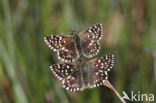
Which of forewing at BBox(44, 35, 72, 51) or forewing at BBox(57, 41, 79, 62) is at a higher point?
forewing at BBox(44, 35, 72, 51)

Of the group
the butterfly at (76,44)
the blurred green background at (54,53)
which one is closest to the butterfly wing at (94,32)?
the butterfly at (76,44)

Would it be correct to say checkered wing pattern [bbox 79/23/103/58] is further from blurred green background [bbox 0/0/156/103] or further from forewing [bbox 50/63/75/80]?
blurred green background [bbox 0/0/156/103]

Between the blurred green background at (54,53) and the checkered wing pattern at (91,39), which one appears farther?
the blurred green background at (54,53)

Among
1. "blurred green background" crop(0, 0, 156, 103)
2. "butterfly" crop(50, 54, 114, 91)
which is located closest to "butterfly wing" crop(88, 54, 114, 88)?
"butterfly" crop(50, 54, 114, 91)

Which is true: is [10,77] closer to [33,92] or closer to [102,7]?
[33,92]

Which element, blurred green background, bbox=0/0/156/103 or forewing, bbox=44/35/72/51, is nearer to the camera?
forewing, bbox=44/35/72/51

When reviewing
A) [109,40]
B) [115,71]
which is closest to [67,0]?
[109,40]

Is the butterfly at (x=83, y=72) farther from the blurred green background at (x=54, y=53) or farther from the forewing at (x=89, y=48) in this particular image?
the blurred green background at (x=54, y=53)
